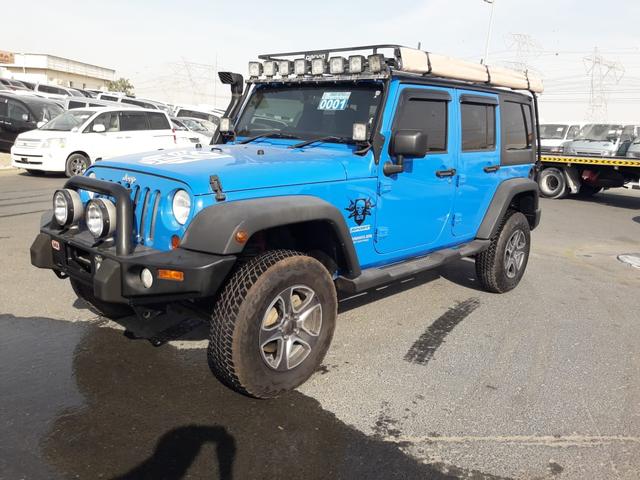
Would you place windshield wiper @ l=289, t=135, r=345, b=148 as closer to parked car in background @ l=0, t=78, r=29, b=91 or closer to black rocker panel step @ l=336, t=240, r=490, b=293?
black rocker panel step @ l=336, t=240, r=490, b=293

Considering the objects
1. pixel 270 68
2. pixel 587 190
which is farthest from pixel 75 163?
pixel 587 190

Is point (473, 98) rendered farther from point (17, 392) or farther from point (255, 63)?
point (17, 392)

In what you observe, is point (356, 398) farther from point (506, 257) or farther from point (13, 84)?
point (13, 84)

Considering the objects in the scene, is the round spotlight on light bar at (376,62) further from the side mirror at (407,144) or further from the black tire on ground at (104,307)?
the black tire on ground at (104,307)

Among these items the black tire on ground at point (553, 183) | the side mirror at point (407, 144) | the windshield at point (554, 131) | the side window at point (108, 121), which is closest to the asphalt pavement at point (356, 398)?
the side mirror at point (407, 144)

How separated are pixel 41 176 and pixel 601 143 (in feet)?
55.2

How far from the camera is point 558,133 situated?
20547 mm

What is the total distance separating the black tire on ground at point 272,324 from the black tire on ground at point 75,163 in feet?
33.3

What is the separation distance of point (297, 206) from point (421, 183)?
1.48 m

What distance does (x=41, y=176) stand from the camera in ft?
41.2

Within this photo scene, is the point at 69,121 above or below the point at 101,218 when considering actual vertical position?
above

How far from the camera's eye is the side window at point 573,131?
19875 millimetres

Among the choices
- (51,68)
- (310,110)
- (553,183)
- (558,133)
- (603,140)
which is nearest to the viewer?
(310,110)

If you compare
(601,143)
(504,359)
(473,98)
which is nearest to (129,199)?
(504,359)
